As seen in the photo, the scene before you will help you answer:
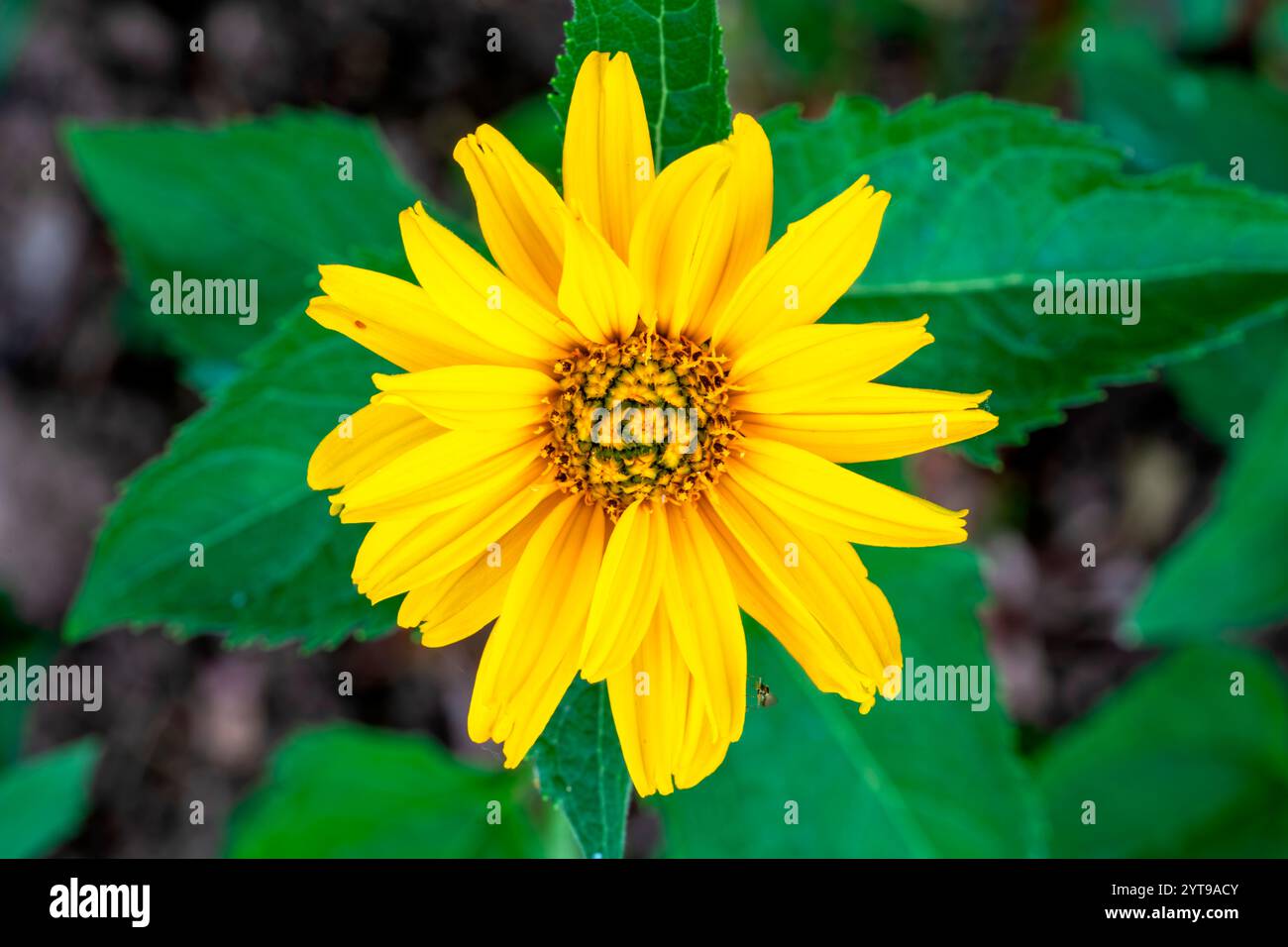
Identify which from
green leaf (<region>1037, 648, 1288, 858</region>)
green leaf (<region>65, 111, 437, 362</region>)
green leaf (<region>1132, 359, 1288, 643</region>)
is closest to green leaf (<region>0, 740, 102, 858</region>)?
green leaf (<region>65, 111, 437, 362</region>)

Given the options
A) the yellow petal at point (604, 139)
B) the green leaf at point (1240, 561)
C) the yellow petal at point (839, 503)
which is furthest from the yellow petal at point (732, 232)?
the green leaf at point (1240, 561)

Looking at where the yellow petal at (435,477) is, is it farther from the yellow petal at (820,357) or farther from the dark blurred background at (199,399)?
the dark blurred background at (199,399)

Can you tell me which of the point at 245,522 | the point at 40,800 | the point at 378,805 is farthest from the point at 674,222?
the point at 40,800

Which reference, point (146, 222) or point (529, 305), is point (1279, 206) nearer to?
point (529, 305)

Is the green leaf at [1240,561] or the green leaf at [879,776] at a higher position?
the green leaf at [1240,561]

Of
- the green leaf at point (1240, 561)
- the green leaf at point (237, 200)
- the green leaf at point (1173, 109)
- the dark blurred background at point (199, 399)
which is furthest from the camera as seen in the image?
Answer: the dark blurred background at point (199, 399)

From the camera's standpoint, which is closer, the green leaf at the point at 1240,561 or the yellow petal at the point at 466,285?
the yellow petal at the point at 466,285

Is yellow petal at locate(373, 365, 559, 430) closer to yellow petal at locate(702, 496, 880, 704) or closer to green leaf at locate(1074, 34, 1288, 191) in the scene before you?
yellow petal at locate(702, 496, 880, 704)

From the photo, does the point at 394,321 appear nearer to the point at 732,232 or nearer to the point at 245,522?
the point at 732,232
